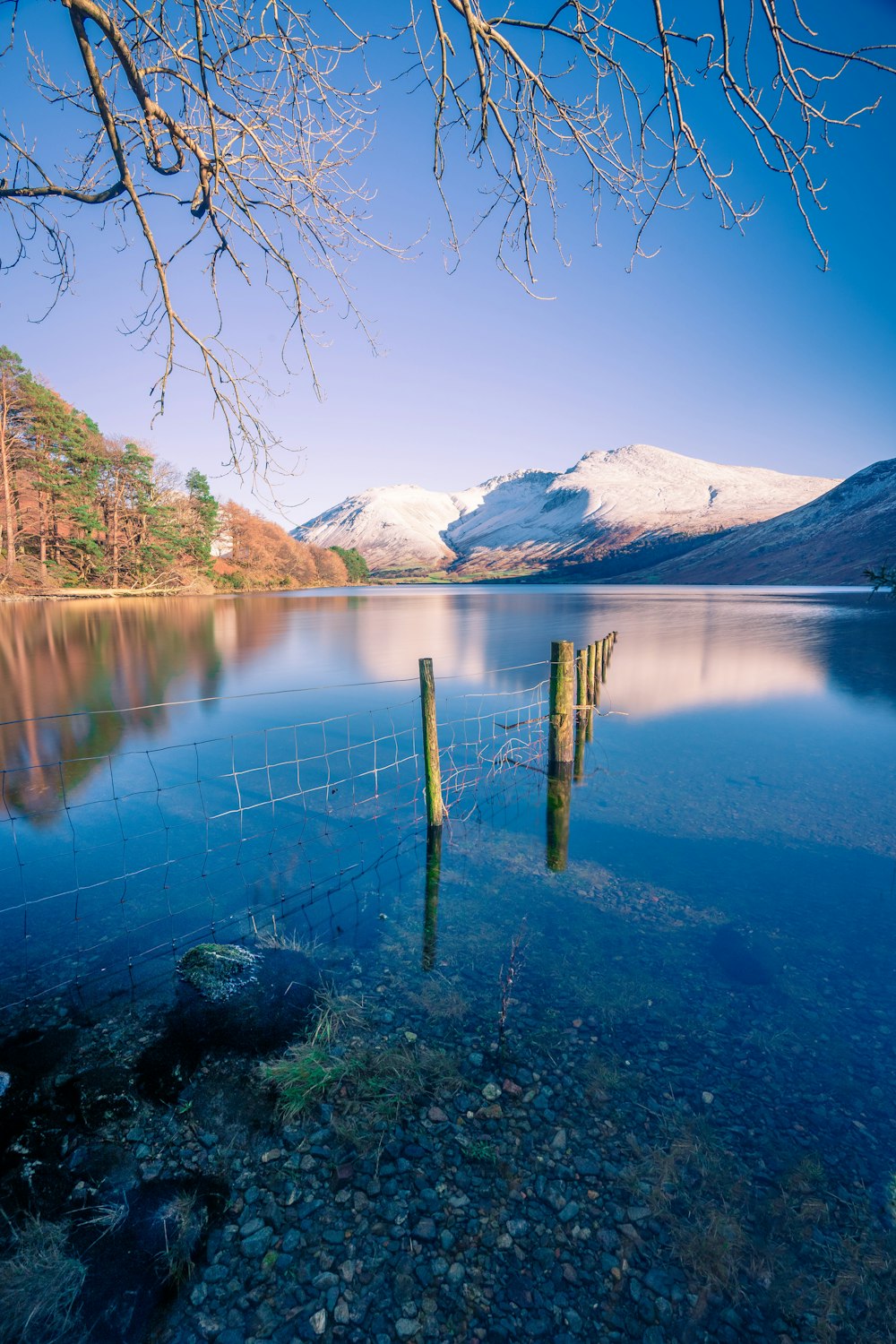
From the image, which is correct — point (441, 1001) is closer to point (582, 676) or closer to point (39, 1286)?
point (39, 1286)

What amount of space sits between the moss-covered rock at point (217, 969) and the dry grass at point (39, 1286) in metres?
1.82

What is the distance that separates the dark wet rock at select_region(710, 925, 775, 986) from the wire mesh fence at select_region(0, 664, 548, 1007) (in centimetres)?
342

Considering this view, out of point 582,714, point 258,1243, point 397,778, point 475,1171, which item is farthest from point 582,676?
point 258,1243

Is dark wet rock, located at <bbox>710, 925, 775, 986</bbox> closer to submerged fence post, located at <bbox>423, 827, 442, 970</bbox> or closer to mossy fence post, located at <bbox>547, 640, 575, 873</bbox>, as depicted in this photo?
submerged fence post, located at <bbox>423, 827, 442, 970</bbox>

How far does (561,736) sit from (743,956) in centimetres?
498

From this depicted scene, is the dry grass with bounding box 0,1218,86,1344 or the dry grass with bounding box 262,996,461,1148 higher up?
the dry grass with bounding box 0,1218,86,1344

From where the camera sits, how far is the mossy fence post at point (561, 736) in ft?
29.7

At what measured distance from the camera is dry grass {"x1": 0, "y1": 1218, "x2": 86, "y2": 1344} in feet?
8.05

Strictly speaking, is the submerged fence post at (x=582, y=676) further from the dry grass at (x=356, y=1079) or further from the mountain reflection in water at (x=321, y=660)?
the dry grass at (x=356, y=1079)

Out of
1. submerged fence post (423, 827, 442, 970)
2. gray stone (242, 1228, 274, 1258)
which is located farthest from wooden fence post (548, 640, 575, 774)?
gray stone (242, 1228, 274, 1258)

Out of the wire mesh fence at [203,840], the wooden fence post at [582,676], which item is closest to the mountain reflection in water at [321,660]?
the wire mesh fence at [203,840]

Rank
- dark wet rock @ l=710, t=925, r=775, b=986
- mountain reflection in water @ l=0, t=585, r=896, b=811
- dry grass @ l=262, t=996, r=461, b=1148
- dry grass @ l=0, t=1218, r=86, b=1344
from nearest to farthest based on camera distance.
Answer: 1. dry grass @ l=0, t=1218, r=86, b=1344
2. dry grass @ l=262, t=996, r=461, b=1148
3. dark wet rock @ l=710, t=925, r=775, b=986
4. mountain reflection in water @ l=0, t=585, r=896, b=811

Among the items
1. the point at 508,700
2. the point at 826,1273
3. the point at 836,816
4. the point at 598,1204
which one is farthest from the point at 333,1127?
the point at 508,700

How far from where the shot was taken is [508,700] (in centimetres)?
1673
